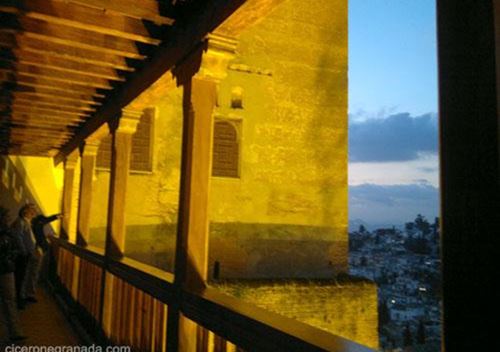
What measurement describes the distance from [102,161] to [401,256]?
3123cm

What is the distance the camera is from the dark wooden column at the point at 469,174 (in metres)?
1.21

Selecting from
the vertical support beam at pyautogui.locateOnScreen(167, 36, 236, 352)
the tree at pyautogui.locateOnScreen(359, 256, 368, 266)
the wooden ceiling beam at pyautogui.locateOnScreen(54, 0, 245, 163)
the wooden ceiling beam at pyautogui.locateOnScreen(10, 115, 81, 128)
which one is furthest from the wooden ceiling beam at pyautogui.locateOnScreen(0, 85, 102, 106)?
the tree at pyautogui.locateOnScreen(359, 256, 368, 266)

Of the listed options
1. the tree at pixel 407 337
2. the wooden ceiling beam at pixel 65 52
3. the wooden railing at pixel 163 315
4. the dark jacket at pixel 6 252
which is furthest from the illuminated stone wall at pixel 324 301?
the tree at pixel 407 337

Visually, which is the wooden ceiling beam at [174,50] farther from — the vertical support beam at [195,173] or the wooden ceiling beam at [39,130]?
the wooden ceiling beam at [39,130]

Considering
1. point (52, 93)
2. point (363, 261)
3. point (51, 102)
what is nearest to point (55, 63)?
point (52, 93)

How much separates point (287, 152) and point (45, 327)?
1052 cm

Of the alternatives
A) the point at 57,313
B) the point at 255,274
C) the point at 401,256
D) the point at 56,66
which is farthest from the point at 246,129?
the point at 401,256

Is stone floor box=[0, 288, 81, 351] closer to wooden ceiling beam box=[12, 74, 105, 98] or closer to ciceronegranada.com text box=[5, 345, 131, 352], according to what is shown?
ciceronegranada.com text box=[5, 345, 131, 352]

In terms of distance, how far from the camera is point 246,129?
1491 centimetres

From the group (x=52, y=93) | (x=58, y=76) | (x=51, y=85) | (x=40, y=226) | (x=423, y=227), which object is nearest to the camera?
(x=58, y=76)

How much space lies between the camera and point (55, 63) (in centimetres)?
478

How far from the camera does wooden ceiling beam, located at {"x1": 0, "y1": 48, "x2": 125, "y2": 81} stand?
457cm

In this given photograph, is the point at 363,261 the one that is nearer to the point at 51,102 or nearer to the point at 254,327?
the point at 51,102

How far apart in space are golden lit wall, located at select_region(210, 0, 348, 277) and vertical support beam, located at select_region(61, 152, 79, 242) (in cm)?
465
